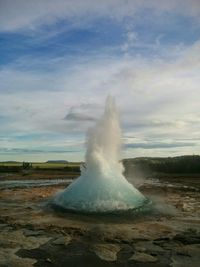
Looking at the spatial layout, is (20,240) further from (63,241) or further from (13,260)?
(13,260)

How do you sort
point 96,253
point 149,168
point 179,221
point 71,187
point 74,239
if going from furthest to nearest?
point 149,168 < point 71,187 < point 179,221 < point 74,239 < point 96,253

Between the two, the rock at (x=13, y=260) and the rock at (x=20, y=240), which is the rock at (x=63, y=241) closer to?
the rock at (x=20, y=240)

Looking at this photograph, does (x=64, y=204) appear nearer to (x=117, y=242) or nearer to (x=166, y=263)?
(x=117, y=242)

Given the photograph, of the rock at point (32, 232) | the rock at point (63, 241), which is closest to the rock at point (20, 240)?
the rock at point (32, 232)

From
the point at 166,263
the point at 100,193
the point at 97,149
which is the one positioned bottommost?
the point at 166,263

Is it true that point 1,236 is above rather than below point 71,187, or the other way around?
below

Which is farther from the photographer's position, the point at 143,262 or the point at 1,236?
the point at 1,236

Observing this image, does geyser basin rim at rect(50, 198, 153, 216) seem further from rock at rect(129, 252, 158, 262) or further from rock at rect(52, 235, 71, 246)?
rock at rect(129, 252, 158, 262)

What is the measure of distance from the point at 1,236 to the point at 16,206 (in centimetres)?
671

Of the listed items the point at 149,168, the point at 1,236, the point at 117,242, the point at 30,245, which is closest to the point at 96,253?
the point at 117,242

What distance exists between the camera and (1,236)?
1142 centimetres

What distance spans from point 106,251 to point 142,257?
3.25ft

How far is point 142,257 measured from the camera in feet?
30.6

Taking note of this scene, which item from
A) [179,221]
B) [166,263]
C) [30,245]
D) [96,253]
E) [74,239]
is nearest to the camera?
[166,263]
